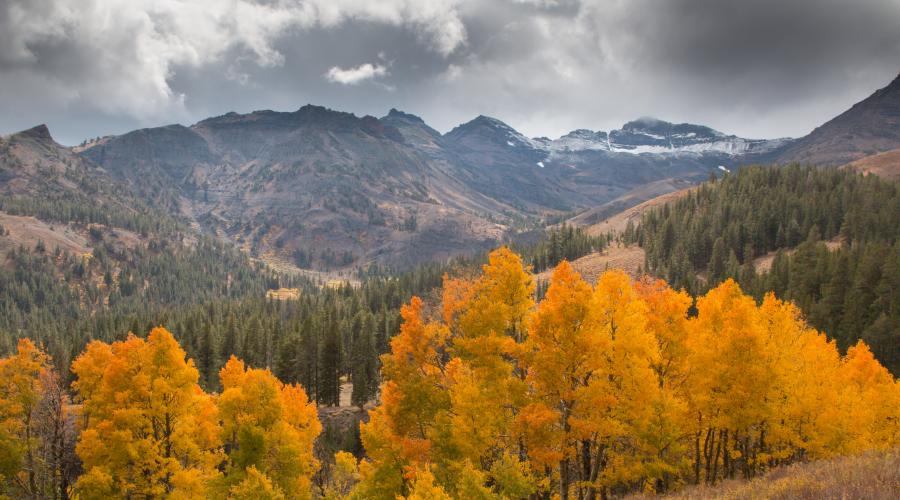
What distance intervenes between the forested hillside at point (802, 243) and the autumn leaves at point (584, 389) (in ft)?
205

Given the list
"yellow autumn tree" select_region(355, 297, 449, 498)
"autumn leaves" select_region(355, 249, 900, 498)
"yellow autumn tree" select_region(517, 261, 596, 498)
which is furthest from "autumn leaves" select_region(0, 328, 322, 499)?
"yellow autumn tree" select_region(517, 261, 596, 498)

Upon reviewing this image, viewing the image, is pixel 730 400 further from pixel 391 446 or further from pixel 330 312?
pixel 330 312

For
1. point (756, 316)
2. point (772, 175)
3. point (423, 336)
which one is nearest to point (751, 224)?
point (772, 175)

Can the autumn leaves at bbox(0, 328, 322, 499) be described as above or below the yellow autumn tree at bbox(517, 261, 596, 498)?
below

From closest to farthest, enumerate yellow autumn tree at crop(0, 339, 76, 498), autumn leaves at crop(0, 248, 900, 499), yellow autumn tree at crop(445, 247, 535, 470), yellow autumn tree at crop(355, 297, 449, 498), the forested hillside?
autumn leaves at crop(0, 248, 900, 499), yellow autumn tree at crop(445, 247, 535, 470), yellow autumn tree at crop(355, 297, 449, 498), yellow autumn tree at crop(0, 339, 76, 498), the forested hillside

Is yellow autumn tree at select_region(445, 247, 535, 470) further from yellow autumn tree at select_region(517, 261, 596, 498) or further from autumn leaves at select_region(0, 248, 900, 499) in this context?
yellow autumn tree at select_region(517, 261, 596, 498)

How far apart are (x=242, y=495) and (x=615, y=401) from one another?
21.2 meters

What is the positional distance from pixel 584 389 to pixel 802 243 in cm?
11575

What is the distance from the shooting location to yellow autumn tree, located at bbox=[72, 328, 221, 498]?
27906 millimetres

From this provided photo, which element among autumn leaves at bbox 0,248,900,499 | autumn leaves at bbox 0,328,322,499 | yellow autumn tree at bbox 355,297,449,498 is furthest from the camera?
autumn leaves at bbox 0,328,322,499

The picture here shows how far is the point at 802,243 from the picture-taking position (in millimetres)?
109312

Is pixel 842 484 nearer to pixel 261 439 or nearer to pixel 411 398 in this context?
pixel 411 398

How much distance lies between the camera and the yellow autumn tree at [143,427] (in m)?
27.9

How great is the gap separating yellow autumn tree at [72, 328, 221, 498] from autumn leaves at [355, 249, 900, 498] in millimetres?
10892
